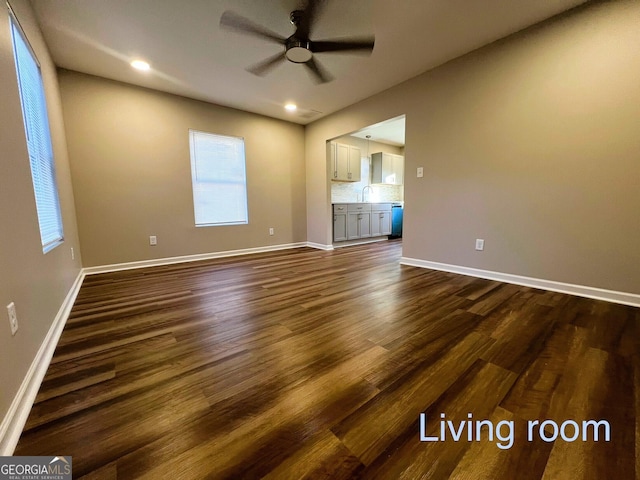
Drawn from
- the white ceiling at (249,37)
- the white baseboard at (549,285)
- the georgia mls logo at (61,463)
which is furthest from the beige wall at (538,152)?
the georgia mls logo at (61,463)

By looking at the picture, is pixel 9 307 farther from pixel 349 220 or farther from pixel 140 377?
pixel 349 220

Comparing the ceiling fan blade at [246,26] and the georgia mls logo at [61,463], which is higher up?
the ceiling fan blade at [246,26]

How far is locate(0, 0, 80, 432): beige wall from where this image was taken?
1.02 meters

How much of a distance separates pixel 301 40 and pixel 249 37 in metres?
0.55

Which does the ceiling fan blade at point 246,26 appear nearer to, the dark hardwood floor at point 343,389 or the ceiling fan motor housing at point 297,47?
the ceiling fan motor housing at point 297,47

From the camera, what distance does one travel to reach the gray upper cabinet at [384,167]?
6.33 metres

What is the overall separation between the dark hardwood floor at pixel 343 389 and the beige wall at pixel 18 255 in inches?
7.9

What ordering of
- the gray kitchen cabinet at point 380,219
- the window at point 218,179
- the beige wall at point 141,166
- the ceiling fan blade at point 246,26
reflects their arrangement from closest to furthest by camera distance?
the ceiling fan blade at point 246,26 → the beige wall at point 141,166 → the window at point 218,179 → the gray kitchen cabinet at point 380,219

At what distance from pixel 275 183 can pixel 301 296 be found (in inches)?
117

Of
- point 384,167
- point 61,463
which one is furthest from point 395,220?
point 61,463

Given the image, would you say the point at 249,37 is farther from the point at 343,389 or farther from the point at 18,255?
the point at 343,389

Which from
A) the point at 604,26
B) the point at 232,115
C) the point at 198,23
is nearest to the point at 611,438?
the point at 604,26

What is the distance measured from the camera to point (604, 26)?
6.70 feet

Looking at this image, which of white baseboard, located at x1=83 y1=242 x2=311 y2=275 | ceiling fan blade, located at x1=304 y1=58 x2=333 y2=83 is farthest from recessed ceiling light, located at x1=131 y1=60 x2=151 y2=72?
white baseboard, located at x1=83 y1=242 x2=311 y2=275
